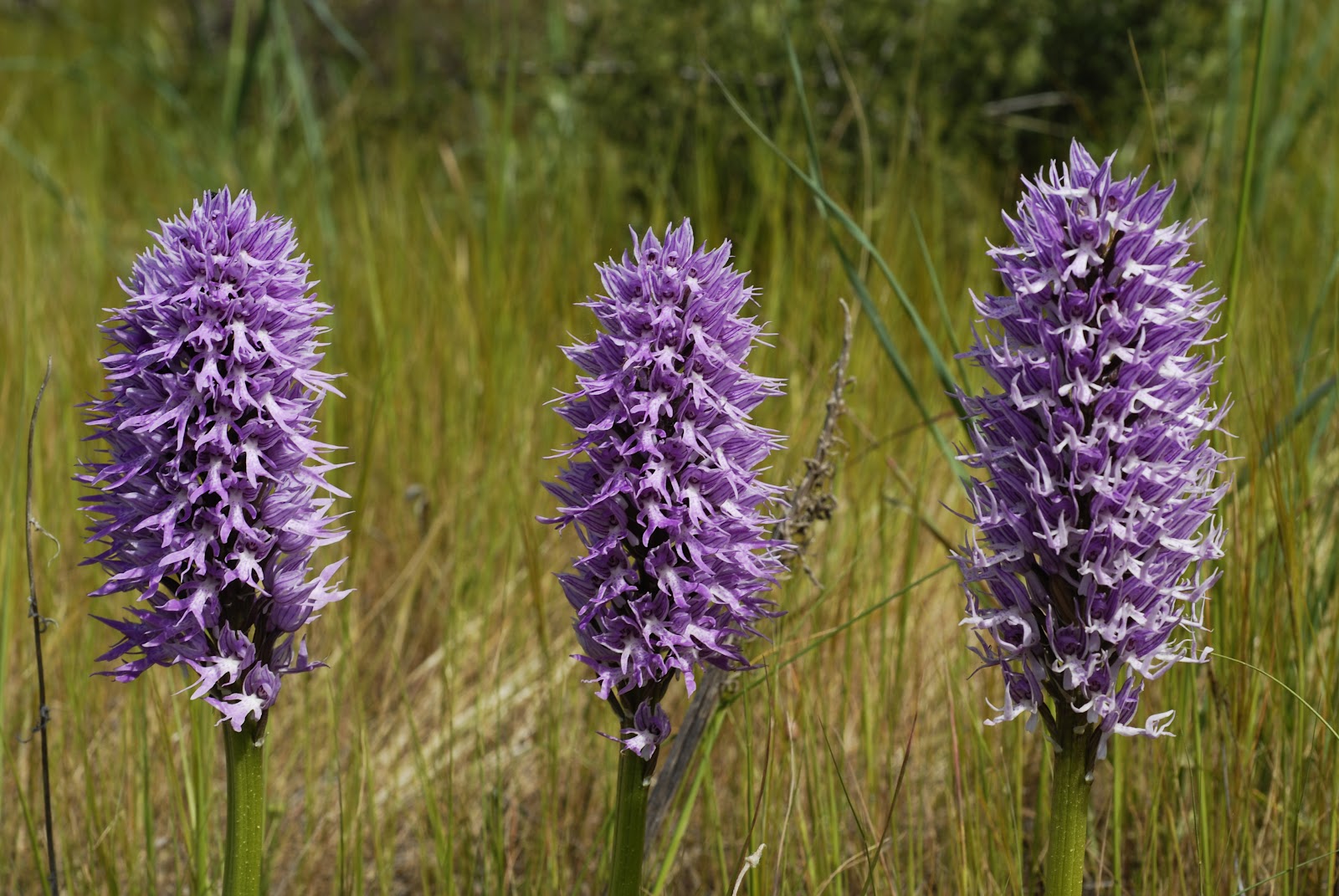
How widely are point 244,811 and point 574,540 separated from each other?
2.12 metres

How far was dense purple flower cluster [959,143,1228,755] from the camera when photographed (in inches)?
65.0

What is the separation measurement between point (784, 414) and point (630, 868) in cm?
257

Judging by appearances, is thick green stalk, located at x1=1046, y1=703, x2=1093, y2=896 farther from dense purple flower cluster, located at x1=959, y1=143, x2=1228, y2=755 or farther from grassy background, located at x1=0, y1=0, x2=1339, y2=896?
grassy background, located at x1=0, y1=0, x2=1339, y2=896

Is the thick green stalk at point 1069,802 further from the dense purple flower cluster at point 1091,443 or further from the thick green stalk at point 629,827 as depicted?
the thick green stalk at point 629,827

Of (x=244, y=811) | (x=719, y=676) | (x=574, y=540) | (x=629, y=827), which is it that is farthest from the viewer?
(x=574, y=540)

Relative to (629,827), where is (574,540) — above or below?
above

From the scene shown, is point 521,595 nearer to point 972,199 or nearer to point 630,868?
point 630,868

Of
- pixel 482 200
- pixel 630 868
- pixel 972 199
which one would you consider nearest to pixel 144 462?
pixel 630 868

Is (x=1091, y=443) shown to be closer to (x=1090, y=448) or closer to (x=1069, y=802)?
(x=1090, y=448)

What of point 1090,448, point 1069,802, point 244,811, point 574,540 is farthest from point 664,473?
point 574,540

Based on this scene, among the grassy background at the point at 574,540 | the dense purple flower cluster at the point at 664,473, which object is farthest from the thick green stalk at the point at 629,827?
the grassy background at the point at 574,540

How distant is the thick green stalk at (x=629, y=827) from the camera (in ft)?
6.25

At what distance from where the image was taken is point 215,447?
1825 millimetres

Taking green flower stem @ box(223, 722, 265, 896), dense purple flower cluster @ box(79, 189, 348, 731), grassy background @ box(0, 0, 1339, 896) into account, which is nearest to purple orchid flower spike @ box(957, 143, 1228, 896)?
grassy background @ box(0, 0, 1339, 896)
